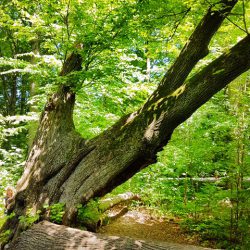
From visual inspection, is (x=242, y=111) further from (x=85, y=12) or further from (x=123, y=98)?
(x=123, y=98)

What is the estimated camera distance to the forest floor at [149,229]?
5.81 meters

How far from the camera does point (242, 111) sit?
5.04 metres

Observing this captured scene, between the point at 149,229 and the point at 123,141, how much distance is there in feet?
8.90

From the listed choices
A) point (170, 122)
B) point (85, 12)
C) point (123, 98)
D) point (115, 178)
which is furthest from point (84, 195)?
point (123, 98)

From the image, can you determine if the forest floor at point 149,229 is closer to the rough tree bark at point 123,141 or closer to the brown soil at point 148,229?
the brown soil at point 148,229

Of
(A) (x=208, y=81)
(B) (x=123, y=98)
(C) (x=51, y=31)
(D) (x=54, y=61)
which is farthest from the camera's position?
(B) (x=123, y=98)

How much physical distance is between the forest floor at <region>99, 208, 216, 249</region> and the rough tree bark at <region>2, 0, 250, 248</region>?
1.68 meters

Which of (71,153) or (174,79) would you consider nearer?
(174,79)

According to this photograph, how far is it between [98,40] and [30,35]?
6.76ft

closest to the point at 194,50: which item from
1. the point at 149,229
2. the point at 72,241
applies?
the point at 72,241

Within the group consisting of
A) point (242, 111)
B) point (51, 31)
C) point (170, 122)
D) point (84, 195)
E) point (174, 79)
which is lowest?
point (84, 195)

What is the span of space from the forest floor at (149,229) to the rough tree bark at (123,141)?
168cm

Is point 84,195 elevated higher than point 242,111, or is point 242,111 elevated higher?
point 242,111

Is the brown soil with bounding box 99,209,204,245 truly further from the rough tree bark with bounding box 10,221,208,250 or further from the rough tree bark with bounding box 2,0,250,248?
the rough tree bark with bounding box 10,221,208,250
